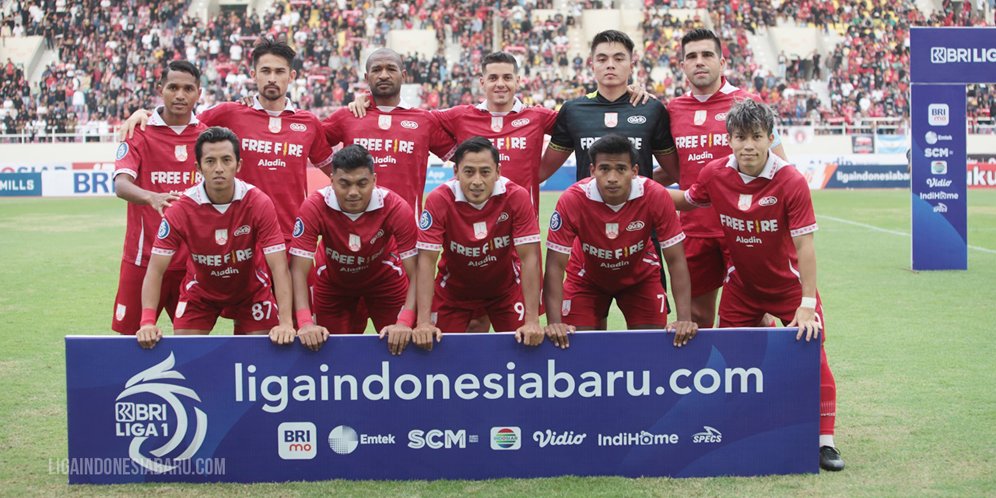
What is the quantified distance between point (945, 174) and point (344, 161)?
10401 millimetres

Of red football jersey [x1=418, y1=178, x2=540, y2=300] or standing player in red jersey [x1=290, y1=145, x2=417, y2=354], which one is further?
red football jersey [x1=418, y1=178, x2=540, y2=300]

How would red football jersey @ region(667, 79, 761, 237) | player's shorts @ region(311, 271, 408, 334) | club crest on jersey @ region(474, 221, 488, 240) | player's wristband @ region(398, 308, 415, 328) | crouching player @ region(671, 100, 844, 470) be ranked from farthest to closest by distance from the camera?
red football jersey @ region(667, 79, 761, 237)
player's shorts @ region(311, 271, 408, 334)
club crest on jersey @ region(474, 221, 488, 240)
crouching player @ region(671, 100, 844, 470)
player's wristband @ region(398, 308, 415, 328)

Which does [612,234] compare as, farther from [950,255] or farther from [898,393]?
[950,255]

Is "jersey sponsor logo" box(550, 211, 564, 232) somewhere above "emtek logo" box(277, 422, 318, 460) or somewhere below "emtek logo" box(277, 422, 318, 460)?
above

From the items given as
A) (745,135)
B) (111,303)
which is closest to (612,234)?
(745,135)

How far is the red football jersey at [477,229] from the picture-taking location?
5.61m

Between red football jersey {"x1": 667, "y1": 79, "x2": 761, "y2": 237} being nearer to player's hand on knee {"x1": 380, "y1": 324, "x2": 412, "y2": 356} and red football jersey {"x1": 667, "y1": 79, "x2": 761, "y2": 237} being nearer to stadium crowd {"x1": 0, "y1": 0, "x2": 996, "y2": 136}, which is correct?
player's hand on knee {"x1": 380, "y1": 324, "x2": 412, "y2": 356}

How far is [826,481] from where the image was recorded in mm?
4906

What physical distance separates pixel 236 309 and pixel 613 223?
7.83 feet

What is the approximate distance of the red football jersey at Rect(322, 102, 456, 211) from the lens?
6781mm

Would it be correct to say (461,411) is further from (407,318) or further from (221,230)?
(221,230)

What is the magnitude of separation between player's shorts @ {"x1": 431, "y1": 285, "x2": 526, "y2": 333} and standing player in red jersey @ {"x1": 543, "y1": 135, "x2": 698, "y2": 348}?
1.33ft

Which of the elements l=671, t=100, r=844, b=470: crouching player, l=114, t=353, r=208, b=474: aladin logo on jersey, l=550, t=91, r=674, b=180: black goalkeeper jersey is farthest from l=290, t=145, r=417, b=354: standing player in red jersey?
l=671, t=100, r=844, b=470: crouching player

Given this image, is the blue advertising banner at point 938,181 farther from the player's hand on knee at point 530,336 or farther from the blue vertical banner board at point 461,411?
the player's hand on knee at point 530,336
